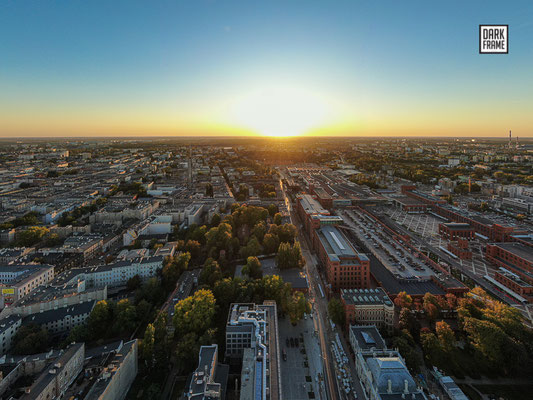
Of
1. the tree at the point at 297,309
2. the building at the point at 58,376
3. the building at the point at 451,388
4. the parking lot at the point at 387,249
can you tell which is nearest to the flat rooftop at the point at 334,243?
the parking lot at the point at 387,249

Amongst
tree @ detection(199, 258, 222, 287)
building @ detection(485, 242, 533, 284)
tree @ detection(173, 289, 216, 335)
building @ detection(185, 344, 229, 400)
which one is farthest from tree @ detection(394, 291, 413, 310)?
tree @ detection(199, 258, 222, 287)

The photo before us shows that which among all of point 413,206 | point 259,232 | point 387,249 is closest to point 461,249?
point 387,249

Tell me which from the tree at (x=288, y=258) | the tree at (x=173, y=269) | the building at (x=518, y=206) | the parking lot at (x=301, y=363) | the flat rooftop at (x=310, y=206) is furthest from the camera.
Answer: the building at (x=518, y=206)

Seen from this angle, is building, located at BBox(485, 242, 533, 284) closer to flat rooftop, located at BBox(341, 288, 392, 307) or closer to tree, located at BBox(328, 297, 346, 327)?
flat rooftop, located at BBox(341, 288, 392, 307)

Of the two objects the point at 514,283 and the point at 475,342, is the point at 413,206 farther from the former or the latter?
the point at 475,342

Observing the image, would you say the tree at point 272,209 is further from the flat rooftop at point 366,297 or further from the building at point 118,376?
the building at point 118,376

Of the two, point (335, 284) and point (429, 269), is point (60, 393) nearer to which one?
point (335, 284)
